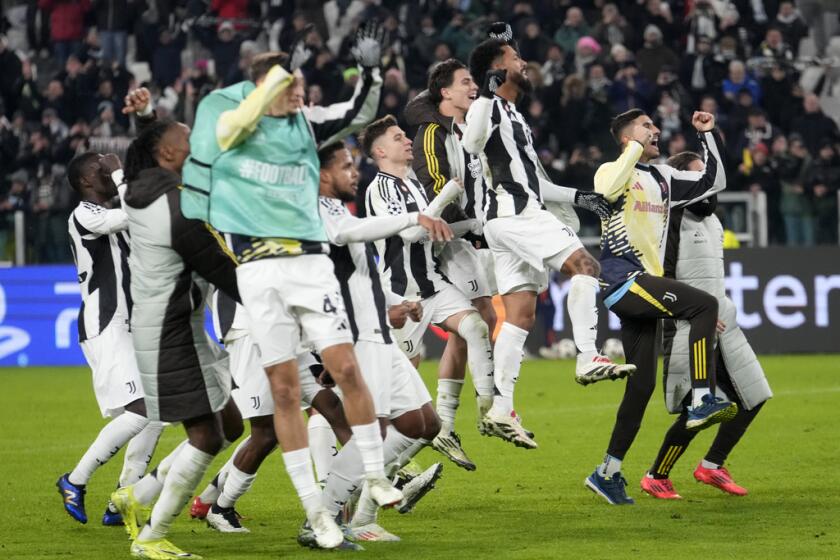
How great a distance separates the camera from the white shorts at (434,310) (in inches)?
381

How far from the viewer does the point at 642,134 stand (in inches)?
369

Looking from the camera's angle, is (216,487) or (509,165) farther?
(509,165)

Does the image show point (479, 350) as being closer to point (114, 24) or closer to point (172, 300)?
point (172, 300)

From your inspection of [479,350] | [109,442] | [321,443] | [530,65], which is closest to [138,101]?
[109,442]

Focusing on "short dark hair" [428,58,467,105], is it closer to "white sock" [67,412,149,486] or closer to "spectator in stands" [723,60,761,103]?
"white sock" [67,412,149,486]

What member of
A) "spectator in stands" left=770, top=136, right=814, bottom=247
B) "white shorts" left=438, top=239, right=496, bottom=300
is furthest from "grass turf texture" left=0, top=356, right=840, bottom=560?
"spectator in stands" left=770, top=136, right=814, bottom=247

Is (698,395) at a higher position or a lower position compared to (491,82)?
lower

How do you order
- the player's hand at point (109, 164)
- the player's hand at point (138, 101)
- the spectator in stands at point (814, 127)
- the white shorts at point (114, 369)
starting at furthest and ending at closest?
the spectator in stands at point (814, 127), the player's hand at point (109, 164), the white shorts at point (114, 369), the player's hand at point (138, 101)

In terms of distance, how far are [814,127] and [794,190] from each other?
1933mm

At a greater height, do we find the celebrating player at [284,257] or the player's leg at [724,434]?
the celebrating player at [284,257]

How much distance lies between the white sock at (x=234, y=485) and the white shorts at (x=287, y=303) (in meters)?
1.11

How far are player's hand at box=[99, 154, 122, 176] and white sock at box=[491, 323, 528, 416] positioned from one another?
2671 millimetres

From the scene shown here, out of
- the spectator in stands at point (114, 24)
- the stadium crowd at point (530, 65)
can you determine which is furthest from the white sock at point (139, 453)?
the spectator in stands at point (114, 24)

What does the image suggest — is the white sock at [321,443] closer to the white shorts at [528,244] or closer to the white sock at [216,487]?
the white sock at [216,487]
